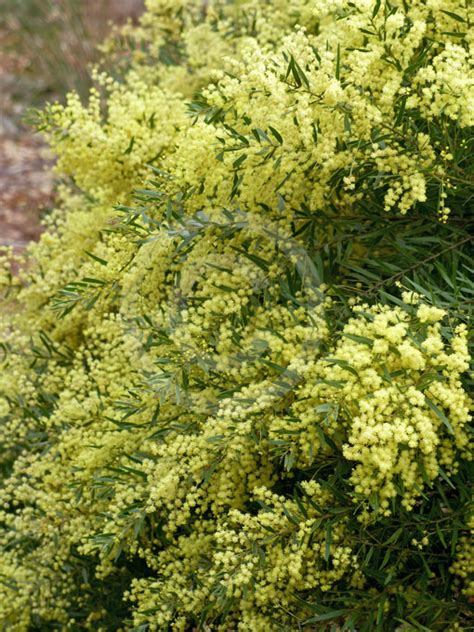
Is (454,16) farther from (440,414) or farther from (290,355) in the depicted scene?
(440,414)

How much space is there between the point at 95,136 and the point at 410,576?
5.84 feet

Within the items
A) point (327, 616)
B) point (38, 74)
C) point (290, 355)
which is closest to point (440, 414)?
point (290, 355)

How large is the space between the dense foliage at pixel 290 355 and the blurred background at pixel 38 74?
3879mm

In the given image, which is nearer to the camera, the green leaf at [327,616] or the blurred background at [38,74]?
the green leaf at [327,616]

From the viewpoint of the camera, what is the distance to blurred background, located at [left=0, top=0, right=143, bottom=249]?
7.32 meters

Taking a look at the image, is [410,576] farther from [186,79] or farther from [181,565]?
[186,79]

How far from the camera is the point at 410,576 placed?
101 inches

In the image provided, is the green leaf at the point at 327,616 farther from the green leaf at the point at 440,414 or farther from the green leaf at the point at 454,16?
the green leaf at the point at 454,16

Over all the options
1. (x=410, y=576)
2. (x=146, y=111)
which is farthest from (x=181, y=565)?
(x=146, y=111)

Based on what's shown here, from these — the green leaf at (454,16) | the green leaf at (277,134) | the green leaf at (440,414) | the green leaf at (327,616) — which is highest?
the green leaf at (454,16)

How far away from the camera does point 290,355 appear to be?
2.46 metres

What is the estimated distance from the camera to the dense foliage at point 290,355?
228 cm

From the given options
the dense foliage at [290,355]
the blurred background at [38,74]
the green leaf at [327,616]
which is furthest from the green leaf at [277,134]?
the blurred background at [38,74]

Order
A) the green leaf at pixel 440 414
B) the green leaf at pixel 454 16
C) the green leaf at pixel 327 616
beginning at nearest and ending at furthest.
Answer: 1. the green leaf at pixel 440 414
2. the green leaf at pixel 327 616
3. the green leaf at pixel 454 16
